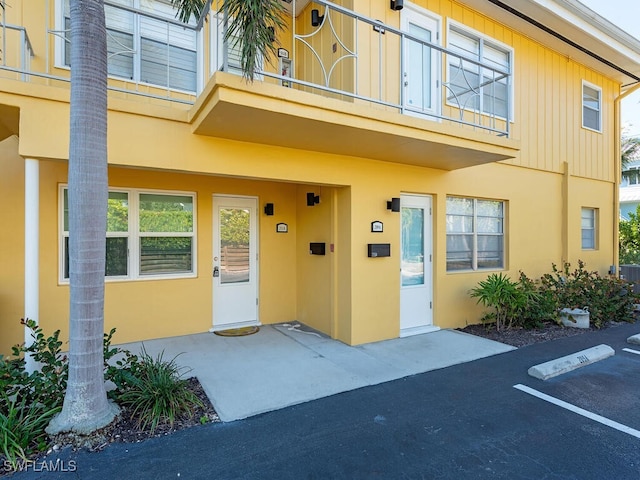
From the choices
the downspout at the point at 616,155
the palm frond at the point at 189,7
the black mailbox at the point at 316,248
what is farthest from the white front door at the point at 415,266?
the downspout at the point at 616,155

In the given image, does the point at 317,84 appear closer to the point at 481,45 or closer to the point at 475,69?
the point at 475,69

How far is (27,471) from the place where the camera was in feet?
8.36

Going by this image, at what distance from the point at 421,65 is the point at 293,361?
531cm

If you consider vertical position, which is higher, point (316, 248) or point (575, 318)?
point (316, 248)

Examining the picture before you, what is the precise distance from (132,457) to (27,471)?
2.22 feet

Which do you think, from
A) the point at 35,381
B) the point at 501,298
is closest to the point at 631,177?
the point at 501,298

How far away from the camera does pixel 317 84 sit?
212 inches

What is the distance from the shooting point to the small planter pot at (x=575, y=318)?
22.0 feet

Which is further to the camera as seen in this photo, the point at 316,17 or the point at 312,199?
the point at 312,199

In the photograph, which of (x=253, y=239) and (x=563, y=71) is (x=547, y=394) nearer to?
(x=253, y=239)

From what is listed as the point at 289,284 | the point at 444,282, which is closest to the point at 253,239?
the point at 289,284

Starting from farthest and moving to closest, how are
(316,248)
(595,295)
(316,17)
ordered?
(595,295), (316,248), (316,17)

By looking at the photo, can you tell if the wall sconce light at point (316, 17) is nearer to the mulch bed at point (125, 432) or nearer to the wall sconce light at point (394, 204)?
the wall sconce light at point (394, 204)

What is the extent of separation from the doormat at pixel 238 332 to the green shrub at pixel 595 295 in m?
5.81
